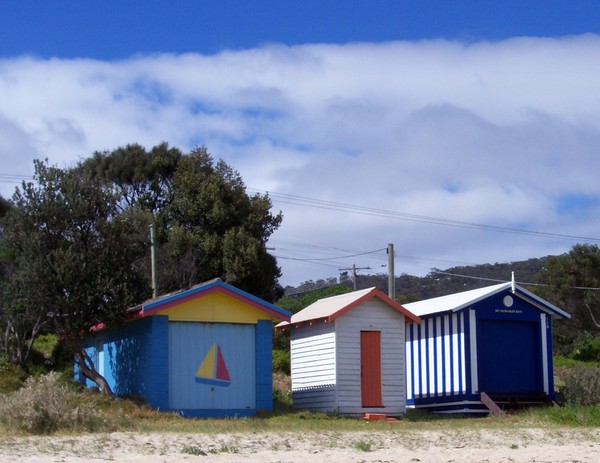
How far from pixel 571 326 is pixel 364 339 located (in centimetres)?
2900

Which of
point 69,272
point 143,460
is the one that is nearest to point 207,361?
point 69,272

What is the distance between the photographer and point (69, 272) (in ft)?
74.8

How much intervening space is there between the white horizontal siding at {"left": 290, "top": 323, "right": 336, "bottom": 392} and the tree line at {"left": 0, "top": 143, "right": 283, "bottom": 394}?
173 inches

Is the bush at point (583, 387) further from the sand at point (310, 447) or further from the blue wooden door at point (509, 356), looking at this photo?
the sand at point (310, 447)

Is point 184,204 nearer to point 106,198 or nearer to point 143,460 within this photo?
point 106,198

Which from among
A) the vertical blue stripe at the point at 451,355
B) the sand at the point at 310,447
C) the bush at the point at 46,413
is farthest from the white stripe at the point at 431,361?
the bush at the point at 46,413

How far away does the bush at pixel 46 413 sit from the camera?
17.7 m

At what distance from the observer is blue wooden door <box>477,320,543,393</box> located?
2678cm

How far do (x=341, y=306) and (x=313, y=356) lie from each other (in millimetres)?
1876

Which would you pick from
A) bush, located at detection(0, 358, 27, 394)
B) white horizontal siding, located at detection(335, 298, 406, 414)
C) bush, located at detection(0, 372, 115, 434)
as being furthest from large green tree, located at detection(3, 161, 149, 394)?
white horizontal siding, located at detection(335, 298, 406, 414)

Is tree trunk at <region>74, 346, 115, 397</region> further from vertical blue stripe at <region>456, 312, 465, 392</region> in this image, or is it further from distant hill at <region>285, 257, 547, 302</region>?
distant hill at <region>285, 257, 547, 302</region>

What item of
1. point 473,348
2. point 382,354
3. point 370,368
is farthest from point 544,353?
point 370,368

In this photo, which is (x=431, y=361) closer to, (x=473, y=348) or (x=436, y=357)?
(x=436, y=357)

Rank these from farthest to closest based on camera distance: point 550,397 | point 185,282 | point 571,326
Answer: point 571,326 → point 185,282 → point 550,397
